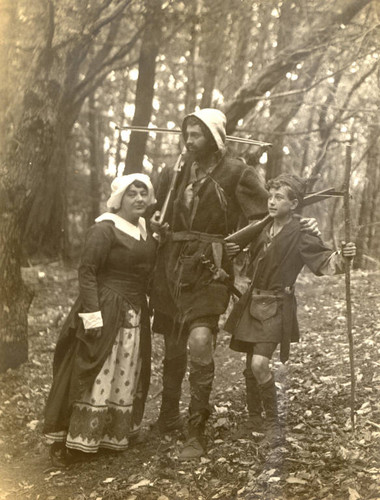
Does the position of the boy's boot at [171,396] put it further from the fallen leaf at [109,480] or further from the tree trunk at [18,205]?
the tree trunk at [18,205]

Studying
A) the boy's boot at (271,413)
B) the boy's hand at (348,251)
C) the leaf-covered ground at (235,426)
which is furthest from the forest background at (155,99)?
the boy's boot at (271,413)

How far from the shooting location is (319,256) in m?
3.91

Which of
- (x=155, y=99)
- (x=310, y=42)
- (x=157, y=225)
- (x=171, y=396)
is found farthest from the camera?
(x=155, y=99)

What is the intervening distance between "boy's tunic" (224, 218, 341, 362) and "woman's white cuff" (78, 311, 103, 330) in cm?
91

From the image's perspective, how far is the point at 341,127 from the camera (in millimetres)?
4805

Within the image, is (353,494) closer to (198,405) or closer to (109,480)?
(198,405)

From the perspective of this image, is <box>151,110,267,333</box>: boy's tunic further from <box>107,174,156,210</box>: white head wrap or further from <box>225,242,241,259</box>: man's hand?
<box>107,174,156,210</box>: white head wrap

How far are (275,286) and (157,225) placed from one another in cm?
94

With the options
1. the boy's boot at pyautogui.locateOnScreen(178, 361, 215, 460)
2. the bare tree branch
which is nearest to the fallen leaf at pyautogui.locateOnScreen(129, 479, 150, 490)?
the boy's boot at pyautogui.locateOnScreen(178, 361, 215, 460)

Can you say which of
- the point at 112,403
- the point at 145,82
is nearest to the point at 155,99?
the point at 145,82

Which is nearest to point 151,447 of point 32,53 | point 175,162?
point 175,162

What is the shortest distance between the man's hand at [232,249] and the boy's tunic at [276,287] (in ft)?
0.54

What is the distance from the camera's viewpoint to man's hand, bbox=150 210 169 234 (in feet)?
14.5

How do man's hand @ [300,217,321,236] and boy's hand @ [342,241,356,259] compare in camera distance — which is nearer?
boy's hand @ [342,241,356,259]
